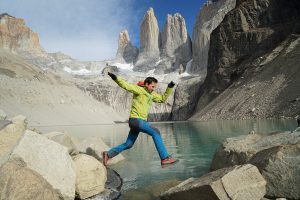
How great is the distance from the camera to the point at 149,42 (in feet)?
579

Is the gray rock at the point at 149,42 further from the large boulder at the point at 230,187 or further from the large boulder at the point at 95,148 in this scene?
the large boulder at the point at 230,187

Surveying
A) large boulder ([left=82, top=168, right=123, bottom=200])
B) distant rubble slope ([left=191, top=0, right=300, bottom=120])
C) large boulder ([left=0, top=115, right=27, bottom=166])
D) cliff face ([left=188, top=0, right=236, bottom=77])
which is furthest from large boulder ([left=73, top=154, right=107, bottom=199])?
cliff face ([left=188, top=0, right=236, bottom=77])

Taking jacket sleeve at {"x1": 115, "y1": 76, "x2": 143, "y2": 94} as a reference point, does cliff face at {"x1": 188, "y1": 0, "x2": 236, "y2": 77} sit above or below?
above

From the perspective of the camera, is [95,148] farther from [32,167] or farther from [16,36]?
[16,36]

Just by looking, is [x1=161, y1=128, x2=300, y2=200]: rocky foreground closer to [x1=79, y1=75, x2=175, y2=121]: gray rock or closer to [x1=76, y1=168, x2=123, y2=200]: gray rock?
[x1=76, y1=168, x2=123, y2=200]: gray rock

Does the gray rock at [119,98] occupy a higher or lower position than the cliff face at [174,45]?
lower

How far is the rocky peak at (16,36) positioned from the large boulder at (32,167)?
17734 centimetres

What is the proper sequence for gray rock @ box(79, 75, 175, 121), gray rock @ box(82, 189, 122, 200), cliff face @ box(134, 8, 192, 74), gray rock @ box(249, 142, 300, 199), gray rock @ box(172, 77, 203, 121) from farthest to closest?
cliff face @ box(134, 8, 192, 74) → gray rock @ box(79, 75, 175, 121) → gray rock @ box(172, 77, 203, 121) → gray rock @ box(82, 189, 122, 200) → gray rock @ box(249, 142, 300, 199)

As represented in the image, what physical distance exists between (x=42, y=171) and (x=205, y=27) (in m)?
129

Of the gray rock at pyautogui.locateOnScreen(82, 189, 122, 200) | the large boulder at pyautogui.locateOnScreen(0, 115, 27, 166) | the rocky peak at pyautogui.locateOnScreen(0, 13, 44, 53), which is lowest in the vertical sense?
the gray rock at pyautogui.locateOnScreen(82, 189, 122, 200)

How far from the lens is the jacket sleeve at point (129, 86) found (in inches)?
324

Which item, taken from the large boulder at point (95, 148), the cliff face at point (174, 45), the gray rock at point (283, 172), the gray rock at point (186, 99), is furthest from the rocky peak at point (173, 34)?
the gray rock at point (283, 172)

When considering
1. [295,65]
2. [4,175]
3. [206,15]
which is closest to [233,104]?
[295,65]

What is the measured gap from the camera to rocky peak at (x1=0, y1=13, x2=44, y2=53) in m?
174
